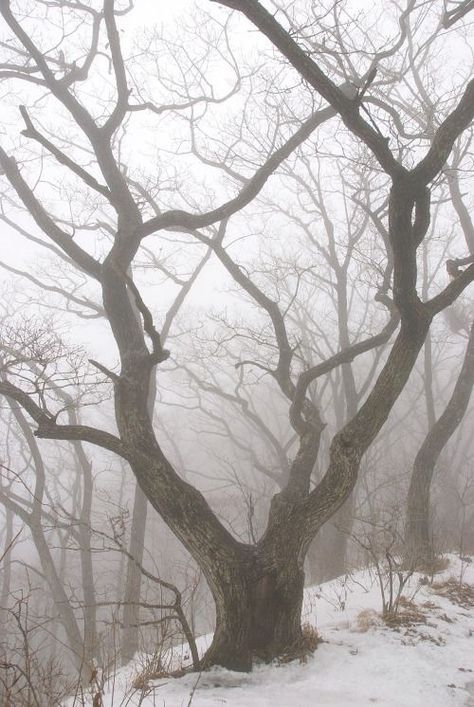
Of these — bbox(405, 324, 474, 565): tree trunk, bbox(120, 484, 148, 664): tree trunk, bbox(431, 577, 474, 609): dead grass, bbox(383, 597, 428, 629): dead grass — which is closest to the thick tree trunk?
bbox(383, 597, 428, 629): dead grass

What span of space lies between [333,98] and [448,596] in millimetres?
4796

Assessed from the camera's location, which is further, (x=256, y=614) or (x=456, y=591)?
(x=456, y=591)

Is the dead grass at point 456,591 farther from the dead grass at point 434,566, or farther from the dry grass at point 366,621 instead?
the dry grass at point 366,621

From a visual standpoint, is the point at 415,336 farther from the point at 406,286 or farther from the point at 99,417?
the point at 99,417

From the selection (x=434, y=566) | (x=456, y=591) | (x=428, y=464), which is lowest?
(x=456, y=591)

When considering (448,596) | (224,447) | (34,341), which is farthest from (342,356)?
(224,447)

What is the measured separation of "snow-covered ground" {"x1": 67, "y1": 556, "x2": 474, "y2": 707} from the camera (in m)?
2.79

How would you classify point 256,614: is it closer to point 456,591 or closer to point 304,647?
point 304,647

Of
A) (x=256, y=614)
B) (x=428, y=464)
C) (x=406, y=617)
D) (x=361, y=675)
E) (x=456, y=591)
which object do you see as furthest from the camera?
(x=428, y=464)

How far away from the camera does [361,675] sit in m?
3.07

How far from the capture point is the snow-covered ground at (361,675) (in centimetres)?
279

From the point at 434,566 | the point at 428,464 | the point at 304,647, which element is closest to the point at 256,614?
the point at 304,647

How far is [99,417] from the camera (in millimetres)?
29250

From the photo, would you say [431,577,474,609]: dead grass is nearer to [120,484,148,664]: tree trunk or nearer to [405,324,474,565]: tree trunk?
[405,324,474,565]: tree trunk
